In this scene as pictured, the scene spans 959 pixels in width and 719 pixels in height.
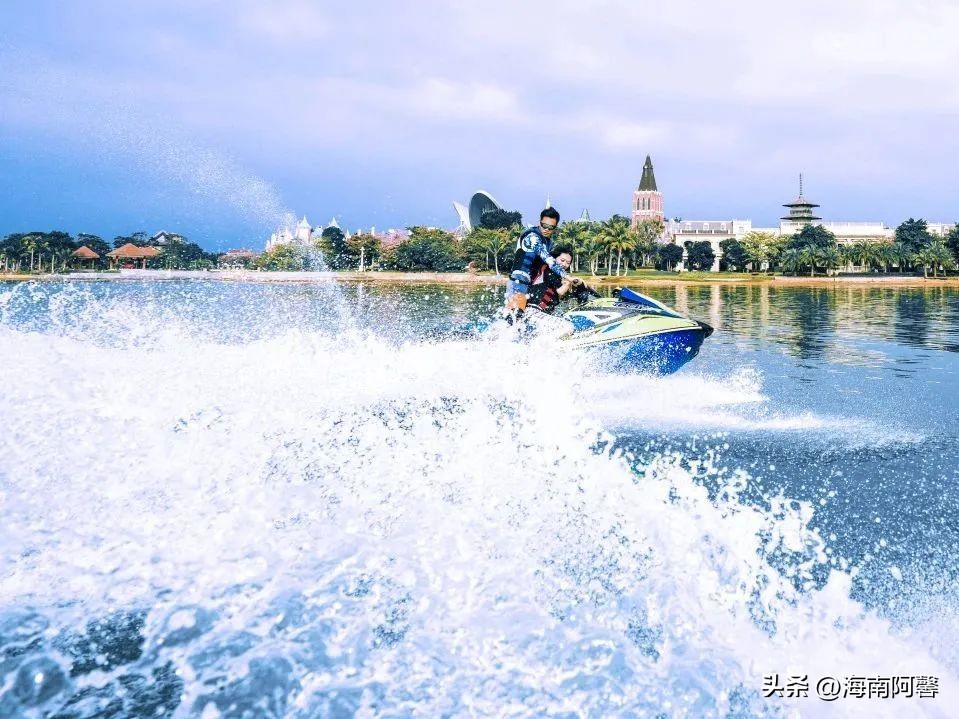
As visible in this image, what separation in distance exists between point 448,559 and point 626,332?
654 cm

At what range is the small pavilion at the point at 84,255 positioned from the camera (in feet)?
320

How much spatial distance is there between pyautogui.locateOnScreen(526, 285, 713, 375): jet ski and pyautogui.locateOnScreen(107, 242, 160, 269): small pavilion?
100m

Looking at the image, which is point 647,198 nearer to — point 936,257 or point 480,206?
point 480,206

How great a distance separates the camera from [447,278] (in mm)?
89062

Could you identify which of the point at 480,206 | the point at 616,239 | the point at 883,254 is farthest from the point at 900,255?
the point at 480,206

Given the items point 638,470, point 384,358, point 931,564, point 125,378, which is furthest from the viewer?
point 384,358

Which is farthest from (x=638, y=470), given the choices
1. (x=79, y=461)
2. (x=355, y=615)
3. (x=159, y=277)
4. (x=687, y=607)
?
(x=159, y=277)

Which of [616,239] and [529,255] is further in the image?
[616,239]

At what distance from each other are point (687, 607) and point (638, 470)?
10.0 feet

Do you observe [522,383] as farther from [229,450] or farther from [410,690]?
[410,690]

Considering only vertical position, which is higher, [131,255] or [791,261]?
[131,255]

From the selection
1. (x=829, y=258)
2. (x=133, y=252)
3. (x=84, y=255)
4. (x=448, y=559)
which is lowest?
(x=448, y=559)

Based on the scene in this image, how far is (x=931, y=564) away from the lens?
193 inches

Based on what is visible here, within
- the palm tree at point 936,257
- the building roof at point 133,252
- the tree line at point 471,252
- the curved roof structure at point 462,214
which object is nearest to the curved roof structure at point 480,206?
the curved roof structure at point 462,214
